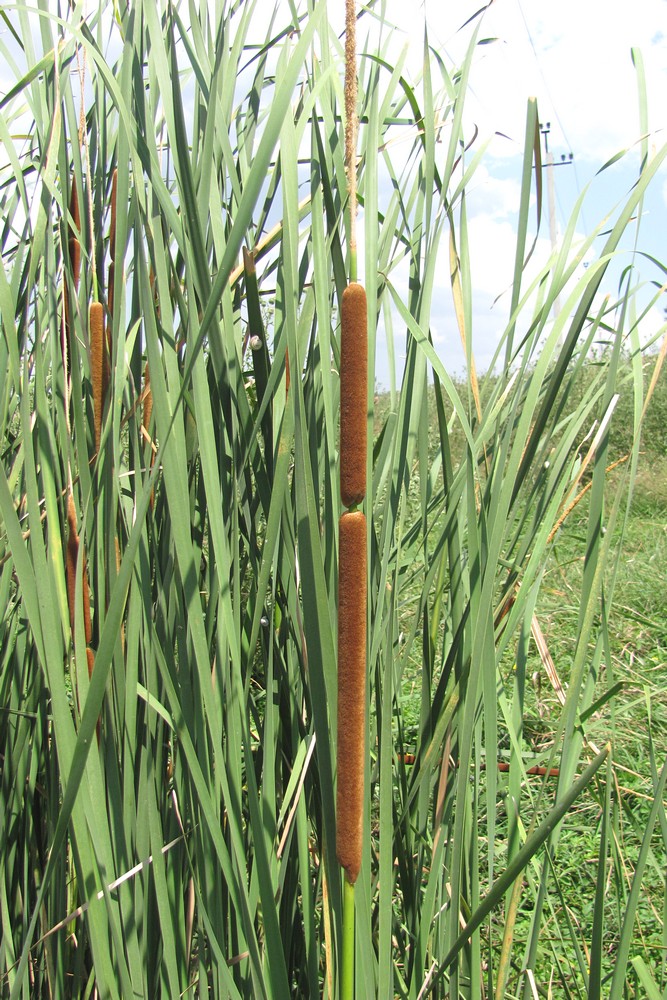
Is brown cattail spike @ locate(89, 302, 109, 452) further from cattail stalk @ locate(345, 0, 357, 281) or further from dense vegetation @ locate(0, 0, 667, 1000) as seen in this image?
cattail stalk @ locate(345, 0, 357, 281)

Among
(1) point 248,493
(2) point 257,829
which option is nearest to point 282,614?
(1) point 248,493

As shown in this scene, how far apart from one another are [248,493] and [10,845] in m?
0.46

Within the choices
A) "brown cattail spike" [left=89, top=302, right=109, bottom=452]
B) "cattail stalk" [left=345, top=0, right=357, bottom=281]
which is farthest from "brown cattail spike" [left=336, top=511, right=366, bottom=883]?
"brown cattail spike" [left=89, top=302, right=109, bottom=452]

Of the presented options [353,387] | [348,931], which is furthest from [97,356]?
[348,931]

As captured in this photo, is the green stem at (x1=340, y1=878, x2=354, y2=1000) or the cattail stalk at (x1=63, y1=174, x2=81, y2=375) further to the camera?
the cattail stalk at (x1=63, y1=174, x2=81, y2=375)

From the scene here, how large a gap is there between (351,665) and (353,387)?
0.16 metres

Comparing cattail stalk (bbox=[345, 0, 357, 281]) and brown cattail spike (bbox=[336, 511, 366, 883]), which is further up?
cattail stalk (bbox=[345, 0, 357, 281])

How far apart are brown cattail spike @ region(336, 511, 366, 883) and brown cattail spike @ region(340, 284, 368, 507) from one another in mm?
27

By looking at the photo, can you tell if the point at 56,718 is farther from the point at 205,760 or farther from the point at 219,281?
the point at 219,281

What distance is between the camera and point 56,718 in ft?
1.65

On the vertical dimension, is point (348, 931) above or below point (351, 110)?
below

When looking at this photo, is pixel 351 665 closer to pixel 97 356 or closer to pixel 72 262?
pixel 97 356

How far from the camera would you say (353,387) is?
432 mm

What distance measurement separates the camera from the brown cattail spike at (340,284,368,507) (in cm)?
43
